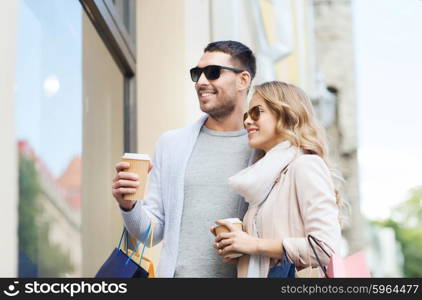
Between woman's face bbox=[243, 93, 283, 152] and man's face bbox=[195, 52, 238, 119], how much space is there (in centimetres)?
50

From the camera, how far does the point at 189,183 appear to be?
369cm

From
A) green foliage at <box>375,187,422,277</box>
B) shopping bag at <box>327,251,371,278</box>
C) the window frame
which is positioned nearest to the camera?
shopping bag at <box>327,251,371,278</box>

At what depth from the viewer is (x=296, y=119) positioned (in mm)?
3371

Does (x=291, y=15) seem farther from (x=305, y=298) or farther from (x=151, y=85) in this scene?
(x=305, y=298)

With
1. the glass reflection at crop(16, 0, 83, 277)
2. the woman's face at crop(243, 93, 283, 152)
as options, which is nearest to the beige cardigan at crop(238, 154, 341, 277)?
the woman's face at crop(243, 93, 283, 152)

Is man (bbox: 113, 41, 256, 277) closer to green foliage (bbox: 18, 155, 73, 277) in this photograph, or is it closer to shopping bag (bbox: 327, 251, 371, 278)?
green foliage (bbox: 18, 155, 73, 277)

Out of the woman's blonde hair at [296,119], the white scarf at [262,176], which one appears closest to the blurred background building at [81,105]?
the woman's blonde hair at [296,119]

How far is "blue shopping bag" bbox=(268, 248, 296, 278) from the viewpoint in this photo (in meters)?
3.03

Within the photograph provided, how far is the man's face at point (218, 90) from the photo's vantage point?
3918 millimetres

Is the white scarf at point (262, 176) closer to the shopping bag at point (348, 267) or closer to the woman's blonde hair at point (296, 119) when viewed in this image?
the woman's blonde hair at point (296, 119)

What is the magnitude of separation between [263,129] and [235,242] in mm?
514

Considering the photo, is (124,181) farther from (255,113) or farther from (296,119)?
(296,119)

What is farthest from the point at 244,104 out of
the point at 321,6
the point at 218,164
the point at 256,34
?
the point at 321,6

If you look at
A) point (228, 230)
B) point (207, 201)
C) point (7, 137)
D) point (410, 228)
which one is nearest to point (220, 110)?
point (207, 201)
